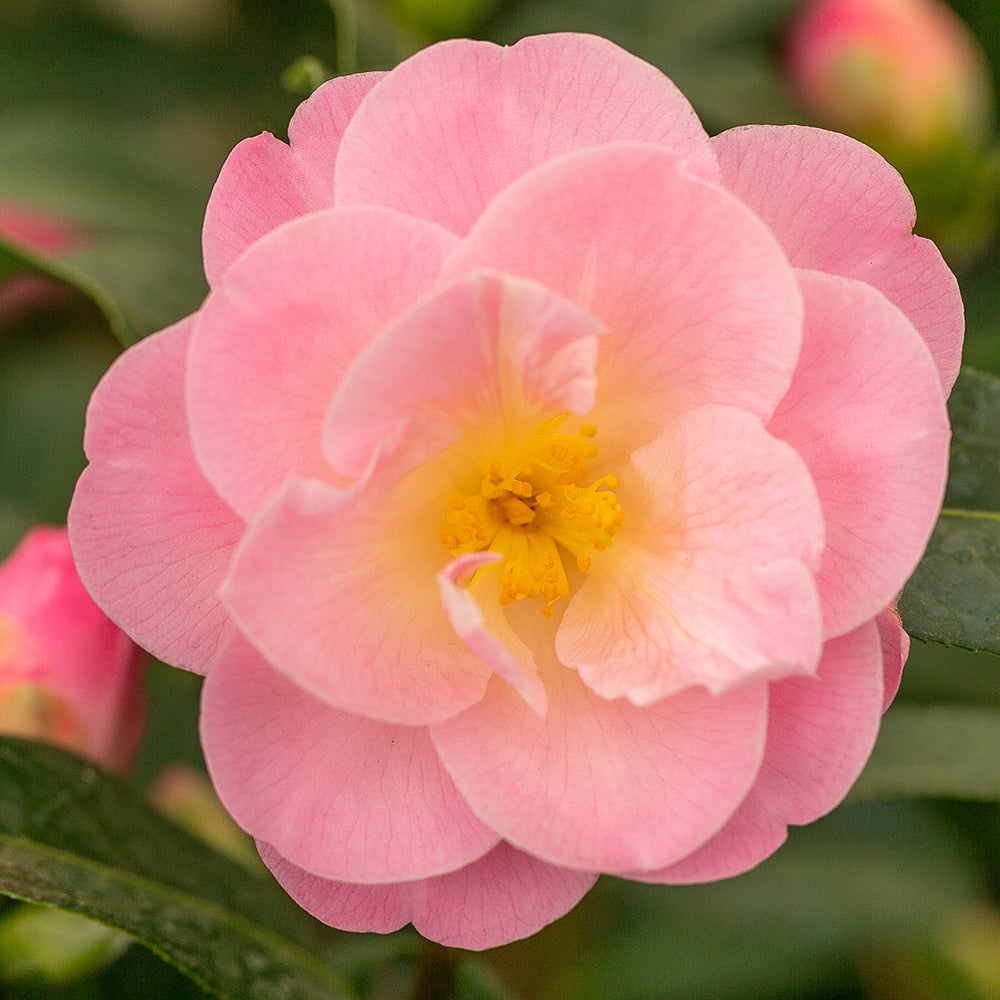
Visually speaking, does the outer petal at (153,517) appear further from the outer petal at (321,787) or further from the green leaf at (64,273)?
the green leaf at (64,273)

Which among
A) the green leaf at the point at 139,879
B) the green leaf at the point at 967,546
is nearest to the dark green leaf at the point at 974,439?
the green leaf at the point at 967,546

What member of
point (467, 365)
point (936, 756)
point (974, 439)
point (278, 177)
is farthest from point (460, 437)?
point (936, 756)

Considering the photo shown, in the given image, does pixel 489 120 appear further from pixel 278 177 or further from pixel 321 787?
pixel 321 787

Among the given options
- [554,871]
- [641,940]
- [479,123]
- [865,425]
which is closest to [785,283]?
[865,425]

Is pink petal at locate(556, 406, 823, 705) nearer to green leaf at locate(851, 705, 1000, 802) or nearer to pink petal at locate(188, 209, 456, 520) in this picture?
pink petal at locate(188, 209, 456, 520)

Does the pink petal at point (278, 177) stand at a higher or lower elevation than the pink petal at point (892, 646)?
higher

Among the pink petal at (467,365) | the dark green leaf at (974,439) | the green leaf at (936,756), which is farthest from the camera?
the green leaf at (936,756)

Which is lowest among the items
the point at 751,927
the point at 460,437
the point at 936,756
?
the point at 751,927
